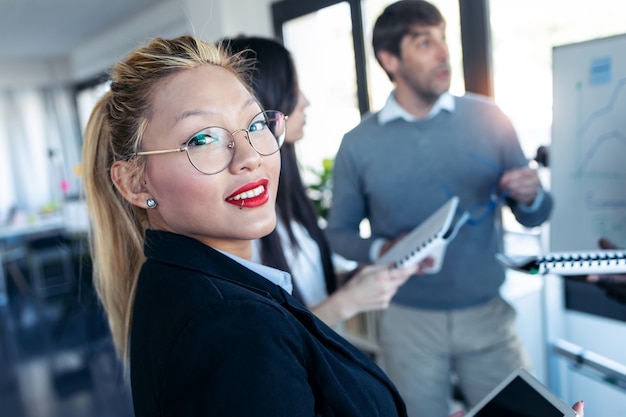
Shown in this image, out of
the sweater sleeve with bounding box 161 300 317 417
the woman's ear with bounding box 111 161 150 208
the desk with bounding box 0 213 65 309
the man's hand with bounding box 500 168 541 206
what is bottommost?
the desk with bounding box 0 213 65 309

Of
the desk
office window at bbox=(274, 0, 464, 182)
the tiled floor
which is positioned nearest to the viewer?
office window at bbox=(274, 0, 464, 182)

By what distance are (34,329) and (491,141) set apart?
444 cm

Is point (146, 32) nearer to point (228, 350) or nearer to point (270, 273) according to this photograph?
point (270, 273)

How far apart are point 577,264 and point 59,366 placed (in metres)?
3.75

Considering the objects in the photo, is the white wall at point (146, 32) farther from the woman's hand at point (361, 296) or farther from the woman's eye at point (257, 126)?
the woman's hand at point (361, 296)

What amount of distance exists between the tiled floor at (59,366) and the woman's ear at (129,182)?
178 centimetres

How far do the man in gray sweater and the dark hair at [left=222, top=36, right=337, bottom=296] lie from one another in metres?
0.27

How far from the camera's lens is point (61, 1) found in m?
4.89

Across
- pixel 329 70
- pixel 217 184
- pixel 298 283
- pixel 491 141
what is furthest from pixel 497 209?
pixel 329 70

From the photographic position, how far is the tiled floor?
3191 millimetres

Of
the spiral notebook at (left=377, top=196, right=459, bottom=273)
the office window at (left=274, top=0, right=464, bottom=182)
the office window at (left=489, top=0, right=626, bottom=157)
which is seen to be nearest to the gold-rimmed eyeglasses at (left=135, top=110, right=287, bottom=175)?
the spiral notebook at (left=377, top=196, right=459, bottom=273)

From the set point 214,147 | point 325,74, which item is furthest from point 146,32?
point 214,147

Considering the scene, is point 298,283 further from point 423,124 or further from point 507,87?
point 507,87

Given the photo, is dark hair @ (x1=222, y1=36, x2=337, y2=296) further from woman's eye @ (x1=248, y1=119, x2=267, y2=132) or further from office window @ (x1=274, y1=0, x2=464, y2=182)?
office window @ (x1=274, y1=0, x2=464, y2=182)
